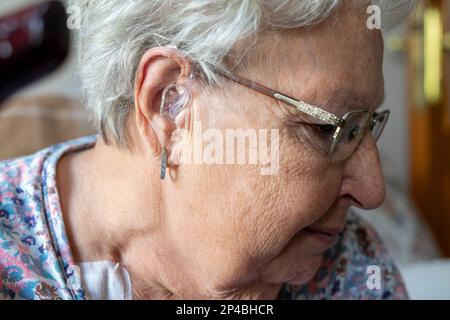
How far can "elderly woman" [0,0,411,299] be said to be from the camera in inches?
32.8

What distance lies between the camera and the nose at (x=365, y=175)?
3.04 feet

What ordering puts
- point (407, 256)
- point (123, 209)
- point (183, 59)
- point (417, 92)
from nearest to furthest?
point (183, 59) → point (123, 209) → point (407, 256) → point (417, 92)

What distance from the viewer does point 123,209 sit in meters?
0.94

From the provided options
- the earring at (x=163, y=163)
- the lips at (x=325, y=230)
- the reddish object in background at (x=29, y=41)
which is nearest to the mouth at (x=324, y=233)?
the lips at (x=325, y=230)

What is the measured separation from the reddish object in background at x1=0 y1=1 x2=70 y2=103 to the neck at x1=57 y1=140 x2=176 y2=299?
44 cm

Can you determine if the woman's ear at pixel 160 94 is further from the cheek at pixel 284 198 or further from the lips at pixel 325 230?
the lips at pixel 325 230

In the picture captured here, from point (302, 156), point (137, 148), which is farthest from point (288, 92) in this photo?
point (137, 148)

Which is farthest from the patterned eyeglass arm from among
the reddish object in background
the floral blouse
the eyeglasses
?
the reddish object in background

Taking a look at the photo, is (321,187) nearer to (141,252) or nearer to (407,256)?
(141,252)

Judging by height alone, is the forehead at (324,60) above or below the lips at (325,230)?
above

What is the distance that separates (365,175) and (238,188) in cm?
20

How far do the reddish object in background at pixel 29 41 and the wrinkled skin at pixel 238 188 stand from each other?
1.44ft

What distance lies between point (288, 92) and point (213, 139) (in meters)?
0.12
